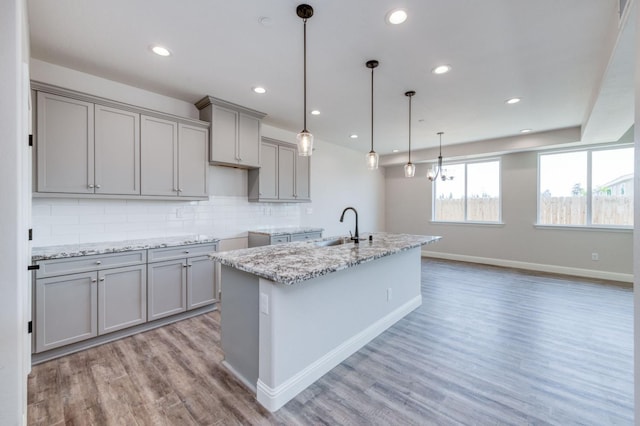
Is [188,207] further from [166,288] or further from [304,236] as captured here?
[304,236]

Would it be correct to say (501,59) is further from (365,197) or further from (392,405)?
(365,197)

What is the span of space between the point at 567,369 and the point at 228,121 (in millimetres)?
4322

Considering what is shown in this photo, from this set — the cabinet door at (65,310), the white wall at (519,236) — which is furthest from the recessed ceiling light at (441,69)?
the white wall at (519,236)

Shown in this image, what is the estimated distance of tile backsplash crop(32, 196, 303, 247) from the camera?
2.70 m

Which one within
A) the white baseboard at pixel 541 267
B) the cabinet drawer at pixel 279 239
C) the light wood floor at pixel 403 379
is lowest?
the light wood floor at pixel 403 379

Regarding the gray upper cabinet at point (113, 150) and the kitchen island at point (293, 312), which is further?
the gray upper cabinet at point (113, 150)

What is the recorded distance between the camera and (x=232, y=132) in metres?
3.74

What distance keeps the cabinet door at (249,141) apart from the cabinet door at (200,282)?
4.78ft

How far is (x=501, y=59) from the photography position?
2.60 metres

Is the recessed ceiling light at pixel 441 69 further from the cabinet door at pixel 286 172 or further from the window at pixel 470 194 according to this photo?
the window at pixel 470 194

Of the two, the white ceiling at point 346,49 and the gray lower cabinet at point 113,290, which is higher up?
the white ceiling at point 346,49

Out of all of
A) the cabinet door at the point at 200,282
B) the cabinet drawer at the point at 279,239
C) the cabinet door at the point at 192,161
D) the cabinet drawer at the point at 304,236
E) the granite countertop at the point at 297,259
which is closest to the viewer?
the granite countertop at the point at 297,259

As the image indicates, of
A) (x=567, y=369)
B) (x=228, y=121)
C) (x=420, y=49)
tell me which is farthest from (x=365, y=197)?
(x=567, y=369)

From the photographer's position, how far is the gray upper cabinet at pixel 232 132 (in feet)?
11.7
